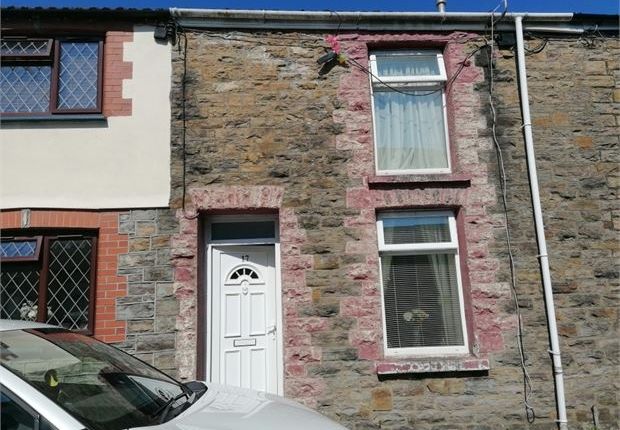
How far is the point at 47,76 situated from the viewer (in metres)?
6.31

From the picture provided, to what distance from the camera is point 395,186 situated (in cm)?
609

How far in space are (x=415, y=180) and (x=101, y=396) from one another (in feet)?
14.1

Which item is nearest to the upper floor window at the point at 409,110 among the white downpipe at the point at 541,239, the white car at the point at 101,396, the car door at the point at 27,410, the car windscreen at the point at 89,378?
the white downpipe at the point at 541,239

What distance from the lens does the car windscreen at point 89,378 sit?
246cm

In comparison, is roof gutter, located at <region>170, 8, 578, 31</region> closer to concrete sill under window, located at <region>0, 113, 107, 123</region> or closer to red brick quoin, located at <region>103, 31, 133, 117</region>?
red brick quoin, located at <region>103, 31, 133, 117</region>

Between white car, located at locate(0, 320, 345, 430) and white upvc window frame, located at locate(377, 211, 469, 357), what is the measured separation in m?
2.85

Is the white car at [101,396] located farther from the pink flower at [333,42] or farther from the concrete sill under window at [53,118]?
the pink flower at [333,42]

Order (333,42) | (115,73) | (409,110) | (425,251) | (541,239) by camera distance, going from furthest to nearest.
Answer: (409,110) → (333,42) → (115,73) → (425,251) → (541,239)

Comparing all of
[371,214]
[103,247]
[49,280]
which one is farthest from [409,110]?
[49,280]

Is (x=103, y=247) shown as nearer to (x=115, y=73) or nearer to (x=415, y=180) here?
(x=115, y=73)

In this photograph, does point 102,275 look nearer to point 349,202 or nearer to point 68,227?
point 68,227

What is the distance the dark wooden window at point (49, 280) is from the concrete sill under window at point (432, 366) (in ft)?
10.8

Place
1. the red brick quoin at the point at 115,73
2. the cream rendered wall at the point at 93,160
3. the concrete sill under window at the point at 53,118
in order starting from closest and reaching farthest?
the cream rendered wall at the point at 93,160
the concrete sill under window at the point at 53,118
the red brick quoin at the point at 115,73

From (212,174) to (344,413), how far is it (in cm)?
308
